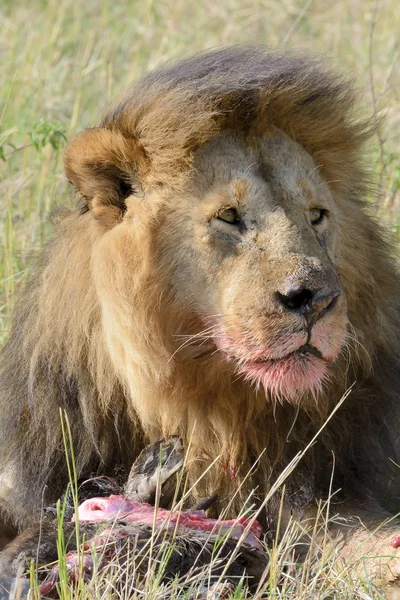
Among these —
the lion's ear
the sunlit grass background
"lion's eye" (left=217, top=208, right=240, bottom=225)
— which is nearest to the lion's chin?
"lion's eye" (left=217, top=208, right=240, bottom=225)

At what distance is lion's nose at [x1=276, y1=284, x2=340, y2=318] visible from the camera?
10.4 ft

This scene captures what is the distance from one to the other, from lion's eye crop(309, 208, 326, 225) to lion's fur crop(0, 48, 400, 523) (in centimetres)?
10

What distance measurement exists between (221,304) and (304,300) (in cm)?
28

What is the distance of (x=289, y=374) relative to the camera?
3299mm

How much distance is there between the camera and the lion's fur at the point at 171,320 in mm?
3508

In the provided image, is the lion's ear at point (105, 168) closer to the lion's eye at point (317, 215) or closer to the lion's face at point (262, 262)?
the lion's face at point (262, 262)

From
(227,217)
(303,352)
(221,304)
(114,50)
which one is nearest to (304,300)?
(303,352)

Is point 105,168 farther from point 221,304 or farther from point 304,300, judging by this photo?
point 304,300

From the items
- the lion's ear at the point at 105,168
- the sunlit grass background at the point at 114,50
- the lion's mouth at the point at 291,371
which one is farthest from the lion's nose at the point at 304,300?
the sunlit grass background at the point at 114,50

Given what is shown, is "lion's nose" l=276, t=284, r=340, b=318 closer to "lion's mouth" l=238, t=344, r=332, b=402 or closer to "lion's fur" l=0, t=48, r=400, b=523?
"lion's mouth" l=238, t=344, r=332, b=402

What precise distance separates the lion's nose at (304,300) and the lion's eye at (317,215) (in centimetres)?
40

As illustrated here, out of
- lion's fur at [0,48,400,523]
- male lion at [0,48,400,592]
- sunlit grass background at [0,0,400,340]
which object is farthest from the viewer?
sunlit grass background at [0,0,400,340]

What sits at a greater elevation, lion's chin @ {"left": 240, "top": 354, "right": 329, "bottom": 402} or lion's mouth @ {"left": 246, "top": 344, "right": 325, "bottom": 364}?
lion's mouth @ {"left": 246, "top": 344, "right": 325, "bottom": 364}

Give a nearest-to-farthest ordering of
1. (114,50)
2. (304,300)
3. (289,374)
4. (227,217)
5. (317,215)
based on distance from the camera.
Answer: (304,300) < (289,374) < (227,217) < (317,215) < (114,50)
